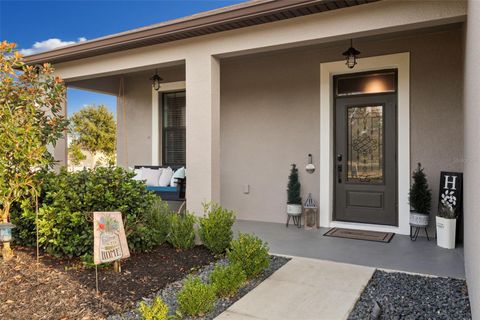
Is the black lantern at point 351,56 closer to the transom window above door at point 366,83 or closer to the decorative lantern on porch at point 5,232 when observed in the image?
the transom window above door at point 366,83

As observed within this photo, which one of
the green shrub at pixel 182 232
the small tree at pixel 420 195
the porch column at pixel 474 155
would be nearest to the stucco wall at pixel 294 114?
the small tree at pixel 420 195

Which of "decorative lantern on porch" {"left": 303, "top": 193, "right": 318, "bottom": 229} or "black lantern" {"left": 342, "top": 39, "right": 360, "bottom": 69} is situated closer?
"black lantern" {"left": 342, "top": 39, "right": 360, "bottom": 69}

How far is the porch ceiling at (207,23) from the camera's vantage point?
3738 mm

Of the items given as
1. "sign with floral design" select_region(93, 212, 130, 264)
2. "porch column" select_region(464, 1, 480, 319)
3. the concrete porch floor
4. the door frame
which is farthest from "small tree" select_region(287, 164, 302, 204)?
"porch column" select_region(464, 1, 480, 319)

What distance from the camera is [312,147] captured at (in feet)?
18.9

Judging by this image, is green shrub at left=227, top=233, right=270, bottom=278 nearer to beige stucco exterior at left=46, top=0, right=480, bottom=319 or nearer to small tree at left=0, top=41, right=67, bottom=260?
beige stucco exterior at left=46, top=0, right=480, bottom=319

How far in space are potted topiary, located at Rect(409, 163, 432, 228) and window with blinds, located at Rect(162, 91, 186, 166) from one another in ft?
14.3

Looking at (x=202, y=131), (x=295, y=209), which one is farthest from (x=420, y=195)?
(x=202, y=131)

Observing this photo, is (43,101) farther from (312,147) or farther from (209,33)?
(312,147)

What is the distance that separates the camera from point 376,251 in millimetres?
4254

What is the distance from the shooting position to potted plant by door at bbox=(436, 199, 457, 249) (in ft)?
14.1

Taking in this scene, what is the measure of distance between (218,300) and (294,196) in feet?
10.1

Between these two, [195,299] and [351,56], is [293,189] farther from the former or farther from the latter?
[195,299]

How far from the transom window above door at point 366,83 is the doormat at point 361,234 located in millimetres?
2123
